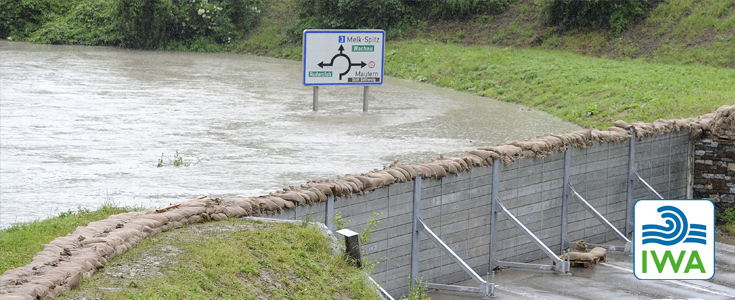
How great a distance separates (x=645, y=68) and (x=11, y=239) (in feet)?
83.4

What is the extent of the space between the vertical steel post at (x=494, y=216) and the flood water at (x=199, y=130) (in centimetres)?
430

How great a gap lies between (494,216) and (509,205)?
16.4 inches

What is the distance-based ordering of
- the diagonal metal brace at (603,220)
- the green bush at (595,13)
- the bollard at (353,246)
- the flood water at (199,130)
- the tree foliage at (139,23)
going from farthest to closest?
the tree foliage at (139,23) < the green bush at (595,13) < the flood water at (199,130) < the diagonal metal brace at (603,220) < the bollard at (353,246)

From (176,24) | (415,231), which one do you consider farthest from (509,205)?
(176,24)

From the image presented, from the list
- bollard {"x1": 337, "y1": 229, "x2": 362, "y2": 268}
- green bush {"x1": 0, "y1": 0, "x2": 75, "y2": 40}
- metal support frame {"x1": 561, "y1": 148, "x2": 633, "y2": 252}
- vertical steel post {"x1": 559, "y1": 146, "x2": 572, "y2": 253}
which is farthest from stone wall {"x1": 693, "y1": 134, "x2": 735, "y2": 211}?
green bush {"x1": 0, "y1": 0, "x2": 75, "y2": 40}

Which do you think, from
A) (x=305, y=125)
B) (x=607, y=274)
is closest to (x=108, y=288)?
(x=607, y=274)

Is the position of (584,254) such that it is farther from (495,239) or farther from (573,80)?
(573,80)

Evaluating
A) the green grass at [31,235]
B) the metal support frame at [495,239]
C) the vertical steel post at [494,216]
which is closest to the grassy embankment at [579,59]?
the metal support frame at [495,239]

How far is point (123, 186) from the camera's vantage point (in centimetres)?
1529

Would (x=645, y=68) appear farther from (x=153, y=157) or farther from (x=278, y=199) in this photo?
(x=278, y=199)

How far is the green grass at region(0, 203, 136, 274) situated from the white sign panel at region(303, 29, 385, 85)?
1495 centimetres

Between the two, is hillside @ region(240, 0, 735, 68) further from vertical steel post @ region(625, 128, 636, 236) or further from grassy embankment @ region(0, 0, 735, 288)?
vertical steel post @ region(625, 128, 636, 236)

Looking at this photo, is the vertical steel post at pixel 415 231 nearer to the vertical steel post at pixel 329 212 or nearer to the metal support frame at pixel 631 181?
the vertical steel post at pixel 329 212

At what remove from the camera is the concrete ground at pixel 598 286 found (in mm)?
11273
